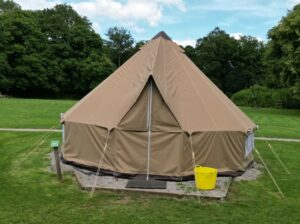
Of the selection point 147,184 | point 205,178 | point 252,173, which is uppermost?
point 205,178

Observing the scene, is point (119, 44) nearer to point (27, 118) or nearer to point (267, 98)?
point (267, 98)

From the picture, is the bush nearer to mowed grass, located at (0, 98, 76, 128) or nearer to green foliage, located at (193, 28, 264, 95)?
green foliage, located at (193, 28, 264, 95)

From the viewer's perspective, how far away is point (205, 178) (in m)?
10.6

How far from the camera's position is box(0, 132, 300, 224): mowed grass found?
884cm

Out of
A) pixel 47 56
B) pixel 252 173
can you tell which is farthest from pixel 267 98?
pixel 252 173

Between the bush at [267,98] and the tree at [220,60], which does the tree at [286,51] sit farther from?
the tree at [220,60]

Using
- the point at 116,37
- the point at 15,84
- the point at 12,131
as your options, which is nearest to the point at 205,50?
the point at 116,37

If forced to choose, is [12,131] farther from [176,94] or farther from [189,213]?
[189,213]

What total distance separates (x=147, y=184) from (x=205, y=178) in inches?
57.8

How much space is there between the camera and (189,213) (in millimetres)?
9211

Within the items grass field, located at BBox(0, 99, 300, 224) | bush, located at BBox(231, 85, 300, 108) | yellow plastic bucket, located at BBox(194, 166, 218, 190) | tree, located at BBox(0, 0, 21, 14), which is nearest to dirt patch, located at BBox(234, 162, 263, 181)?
grass field, located at BBox(0, 99, 300, 224)

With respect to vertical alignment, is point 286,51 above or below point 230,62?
below

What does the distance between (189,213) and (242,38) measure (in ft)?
236

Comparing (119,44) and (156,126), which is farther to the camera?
(119,44)
